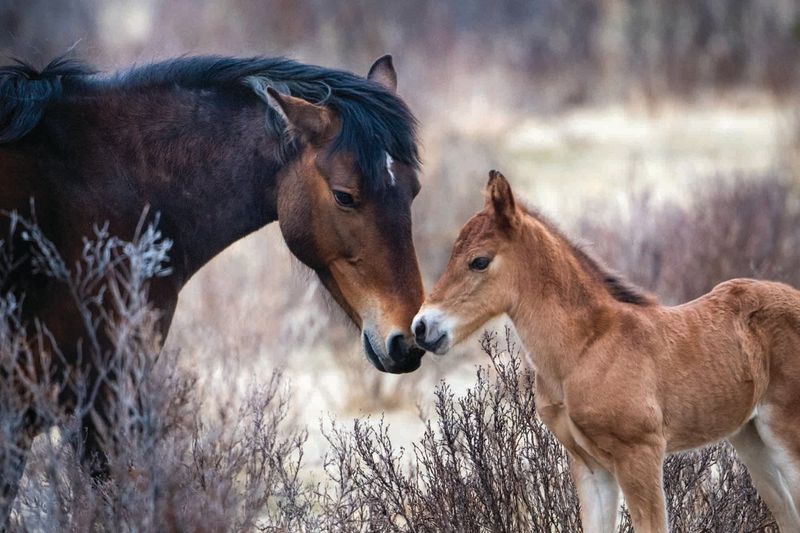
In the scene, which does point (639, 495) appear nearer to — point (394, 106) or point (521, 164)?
point (394, 106)

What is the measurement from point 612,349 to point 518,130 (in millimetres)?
16041

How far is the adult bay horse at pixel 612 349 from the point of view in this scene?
4.01 metres

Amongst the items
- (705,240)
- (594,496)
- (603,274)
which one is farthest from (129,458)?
(705,240)

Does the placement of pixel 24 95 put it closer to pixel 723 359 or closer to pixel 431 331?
pixel 431 331

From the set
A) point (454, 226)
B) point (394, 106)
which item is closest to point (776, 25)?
point (454, 226)

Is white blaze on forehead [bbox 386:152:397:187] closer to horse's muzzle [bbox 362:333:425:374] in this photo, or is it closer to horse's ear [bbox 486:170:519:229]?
horse's ear [bbox 486:170:519:229]

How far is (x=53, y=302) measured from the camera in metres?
4.30

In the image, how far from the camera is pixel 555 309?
4.15 m

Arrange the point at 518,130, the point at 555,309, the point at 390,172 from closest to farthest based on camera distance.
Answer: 1. the point at 555,309
2. the point at 390,172
3. the point at 518,130

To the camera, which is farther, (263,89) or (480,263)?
(263,89)

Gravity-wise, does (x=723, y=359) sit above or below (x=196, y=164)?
below

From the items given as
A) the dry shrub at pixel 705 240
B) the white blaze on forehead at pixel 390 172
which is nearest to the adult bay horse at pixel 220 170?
the white blaze on forehead at pixel 390 172

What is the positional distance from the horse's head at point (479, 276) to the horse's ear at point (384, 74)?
1.09 metres

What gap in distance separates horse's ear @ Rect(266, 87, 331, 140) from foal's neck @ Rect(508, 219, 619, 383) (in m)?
0.85
